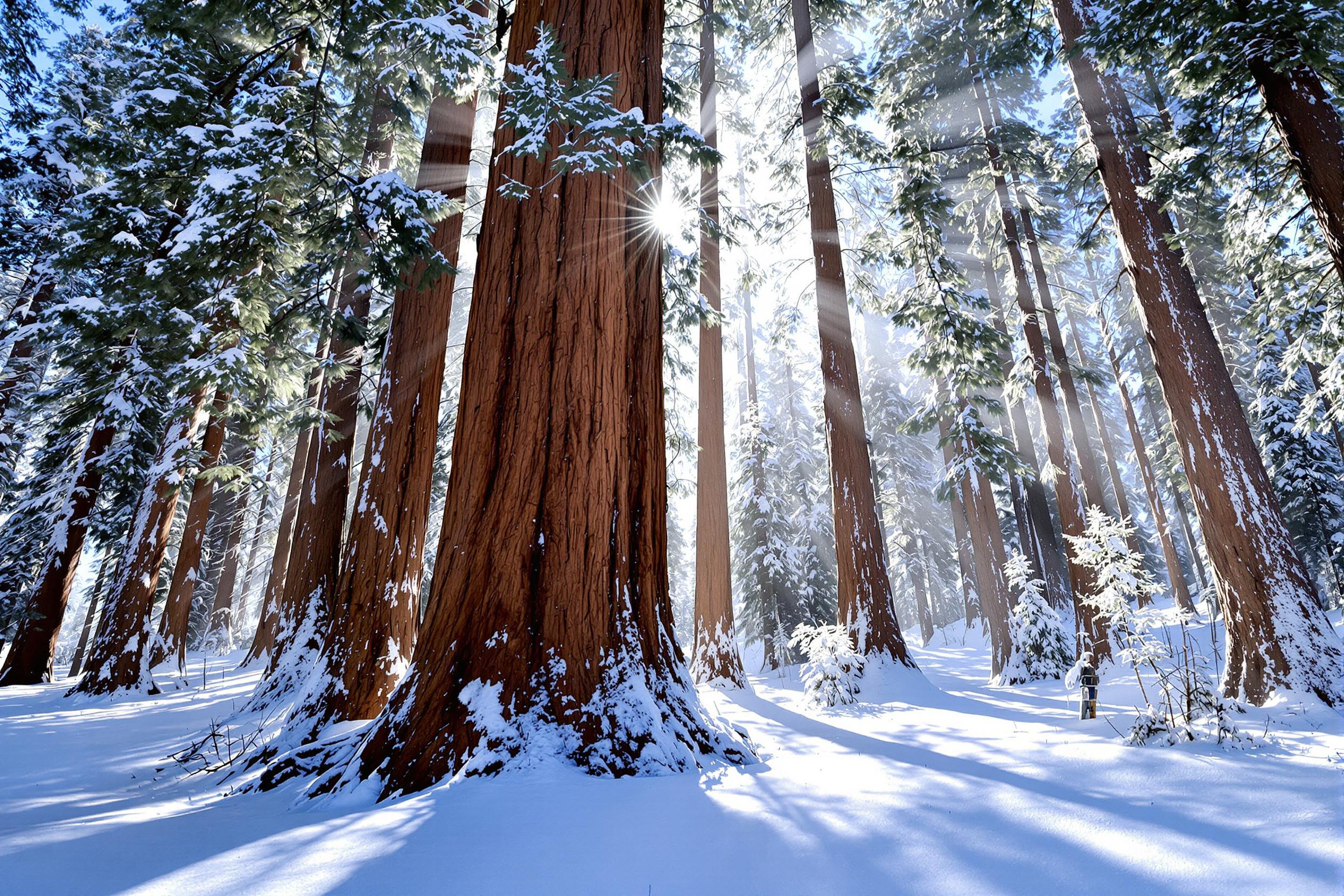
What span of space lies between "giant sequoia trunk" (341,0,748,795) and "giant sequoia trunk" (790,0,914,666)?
200 inches

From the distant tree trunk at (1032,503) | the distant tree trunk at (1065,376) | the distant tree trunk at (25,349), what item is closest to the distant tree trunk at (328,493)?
the distant tree trunk at (25,349)

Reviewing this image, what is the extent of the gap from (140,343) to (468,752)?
505 inches

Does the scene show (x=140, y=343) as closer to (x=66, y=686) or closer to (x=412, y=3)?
(x=66, y=686)

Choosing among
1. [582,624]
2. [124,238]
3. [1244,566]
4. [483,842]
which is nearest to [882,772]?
[582,624]

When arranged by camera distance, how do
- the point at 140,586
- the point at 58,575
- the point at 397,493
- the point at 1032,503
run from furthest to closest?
the point at 1032,503, the point at 58,575, the point at 140,586, the point at 397,493

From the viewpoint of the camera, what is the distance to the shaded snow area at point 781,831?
167cm

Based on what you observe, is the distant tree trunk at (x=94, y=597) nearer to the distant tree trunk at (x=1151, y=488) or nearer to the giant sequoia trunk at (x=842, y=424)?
the giant sequoia trunk at (x=842, y=424)

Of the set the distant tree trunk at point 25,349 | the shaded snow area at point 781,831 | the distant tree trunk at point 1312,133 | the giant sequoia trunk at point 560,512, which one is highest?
the distant tree trunk at point 25,349

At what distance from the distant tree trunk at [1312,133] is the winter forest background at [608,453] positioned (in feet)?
0.12

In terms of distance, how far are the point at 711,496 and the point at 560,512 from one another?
703 centimetres

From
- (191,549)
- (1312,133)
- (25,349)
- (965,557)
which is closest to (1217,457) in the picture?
(1312,133)

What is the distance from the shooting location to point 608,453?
11.0 feet

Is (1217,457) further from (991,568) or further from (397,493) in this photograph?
(991,568)

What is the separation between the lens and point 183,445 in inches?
402
